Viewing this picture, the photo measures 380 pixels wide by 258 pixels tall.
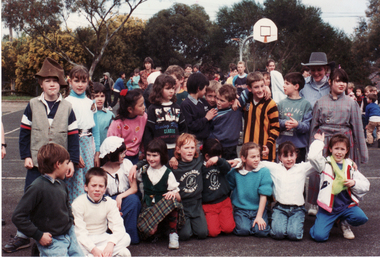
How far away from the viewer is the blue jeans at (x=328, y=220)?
418cm

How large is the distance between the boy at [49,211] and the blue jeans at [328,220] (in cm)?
247

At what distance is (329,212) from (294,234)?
0.48 meters

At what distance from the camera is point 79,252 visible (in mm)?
3396

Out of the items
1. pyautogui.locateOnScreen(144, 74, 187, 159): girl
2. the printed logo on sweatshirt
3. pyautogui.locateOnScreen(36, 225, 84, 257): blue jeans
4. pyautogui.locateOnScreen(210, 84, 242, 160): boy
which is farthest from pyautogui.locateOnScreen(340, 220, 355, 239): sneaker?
pyautogui.locateOnScreen(36, 225, 84, 257): blue jeans

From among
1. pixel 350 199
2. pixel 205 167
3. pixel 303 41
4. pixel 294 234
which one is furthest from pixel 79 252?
pixel 303 41

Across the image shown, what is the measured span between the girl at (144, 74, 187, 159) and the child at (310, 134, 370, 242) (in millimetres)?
1639

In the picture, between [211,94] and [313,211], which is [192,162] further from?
[313,211]

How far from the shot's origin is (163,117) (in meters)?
4.69

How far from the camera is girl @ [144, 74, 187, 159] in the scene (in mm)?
4680

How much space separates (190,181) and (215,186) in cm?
35

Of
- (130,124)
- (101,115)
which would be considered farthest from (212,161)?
(101,115)

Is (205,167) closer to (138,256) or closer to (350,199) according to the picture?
(138,256)

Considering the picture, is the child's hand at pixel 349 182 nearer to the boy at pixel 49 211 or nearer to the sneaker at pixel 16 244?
the boy at pixel 49 211

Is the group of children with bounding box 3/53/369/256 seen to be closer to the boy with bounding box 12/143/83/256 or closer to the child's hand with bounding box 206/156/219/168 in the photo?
the child's hand with bounding box 206/156/219/168
